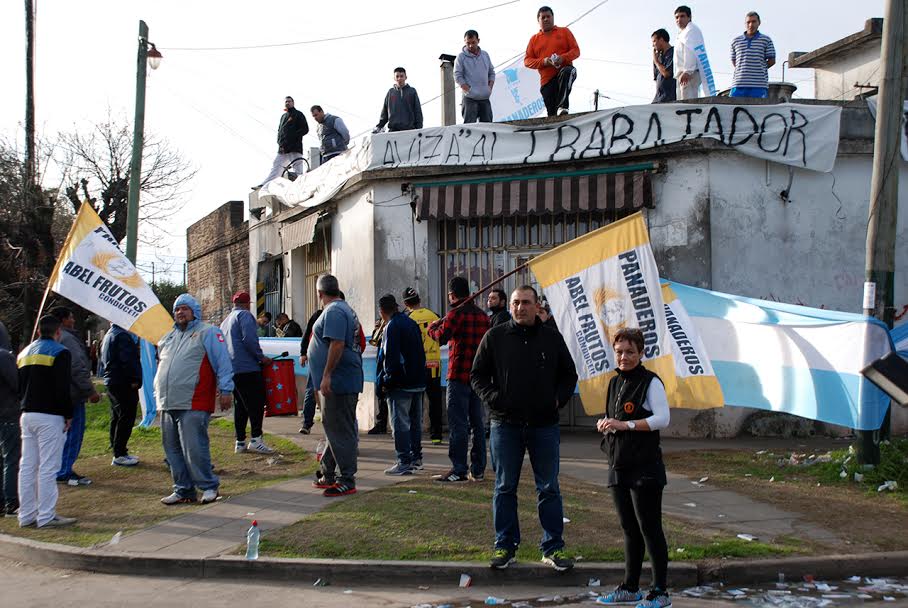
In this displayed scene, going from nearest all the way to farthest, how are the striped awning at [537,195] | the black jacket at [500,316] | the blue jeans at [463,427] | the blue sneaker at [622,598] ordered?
the blue sneaker at [622,598]
the blue jeans at [463,427]
the black jacket at [500,316]
the striped awning at [537,195]

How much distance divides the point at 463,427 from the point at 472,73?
6.89m

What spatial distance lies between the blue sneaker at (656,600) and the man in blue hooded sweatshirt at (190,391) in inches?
169

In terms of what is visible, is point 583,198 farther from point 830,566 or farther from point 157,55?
point 157,55

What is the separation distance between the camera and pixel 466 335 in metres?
8.80

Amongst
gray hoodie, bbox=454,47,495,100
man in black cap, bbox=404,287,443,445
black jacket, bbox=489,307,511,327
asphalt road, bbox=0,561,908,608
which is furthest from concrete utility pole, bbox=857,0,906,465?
gray hoodie, bbox=454,47,495,100

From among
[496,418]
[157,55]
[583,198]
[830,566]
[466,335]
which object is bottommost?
[830,566]

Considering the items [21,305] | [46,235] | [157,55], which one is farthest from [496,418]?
[21,305]

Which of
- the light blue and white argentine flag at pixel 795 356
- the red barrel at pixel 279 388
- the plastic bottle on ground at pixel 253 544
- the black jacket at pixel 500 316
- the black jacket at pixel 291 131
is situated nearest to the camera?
the plastic bottle on ground at pixel 253 544

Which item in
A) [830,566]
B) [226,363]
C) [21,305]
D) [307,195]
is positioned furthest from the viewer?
[21,305]

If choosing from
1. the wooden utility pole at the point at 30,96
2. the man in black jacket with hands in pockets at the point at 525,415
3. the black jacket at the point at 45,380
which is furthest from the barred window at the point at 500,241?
the wooden utility pole at the point at 30,96

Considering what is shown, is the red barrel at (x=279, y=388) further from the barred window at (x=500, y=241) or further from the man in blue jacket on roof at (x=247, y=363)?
the barred window at (x=500, y=241)

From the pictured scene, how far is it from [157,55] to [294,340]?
6077 millimetres

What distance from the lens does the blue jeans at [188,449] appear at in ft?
27.6

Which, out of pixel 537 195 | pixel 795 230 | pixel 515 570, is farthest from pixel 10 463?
pixel 795 230
